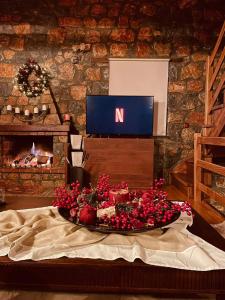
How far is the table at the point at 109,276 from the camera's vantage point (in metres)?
0.87

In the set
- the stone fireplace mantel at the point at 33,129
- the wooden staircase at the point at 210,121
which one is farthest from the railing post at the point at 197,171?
the stone fireplace mantel at the point at 33,129

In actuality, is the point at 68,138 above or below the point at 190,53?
below

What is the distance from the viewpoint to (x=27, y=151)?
4.26 metres

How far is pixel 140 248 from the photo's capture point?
3.09ft

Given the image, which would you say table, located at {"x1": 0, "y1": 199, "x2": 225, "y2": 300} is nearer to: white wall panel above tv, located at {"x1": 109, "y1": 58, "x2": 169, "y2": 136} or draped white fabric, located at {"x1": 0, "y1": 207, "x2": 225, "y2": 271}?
draped white fabric, located at {"x1": 0, "y1": 207, "x2": 225, "y2": 271}

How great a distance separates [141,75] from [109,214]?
3487mm

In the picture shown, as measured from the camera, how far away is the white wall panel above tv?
4227 mm

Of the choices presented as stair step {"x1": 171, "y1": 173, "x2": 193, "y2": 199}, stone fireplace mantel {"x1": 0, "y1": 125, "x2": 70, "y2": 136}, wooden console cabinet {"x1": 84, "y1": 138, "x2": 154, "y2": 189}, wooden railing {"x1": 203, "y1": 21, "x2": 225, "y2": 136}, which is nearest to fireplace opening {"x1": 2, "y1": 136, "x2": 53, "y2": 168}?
stone fireplace mantel {"x1": 0, "y1": 125, "x2": 70, "y2": 136}

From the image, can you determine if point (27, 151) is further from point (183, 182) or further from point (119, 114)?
point (183, 182)

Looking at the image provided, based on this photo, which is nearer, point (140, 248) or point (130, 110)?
point (140, 248)

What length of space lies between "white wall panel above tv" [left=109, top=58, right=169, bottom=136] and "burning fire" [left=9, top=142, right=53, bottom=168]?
150 centimetres

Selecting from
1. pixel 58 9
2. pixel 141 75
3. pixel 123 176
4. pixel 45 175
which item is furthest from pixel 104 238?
pixel 58 9

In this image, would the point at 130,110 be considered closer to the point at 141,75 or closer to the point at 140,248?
the point at 141,75

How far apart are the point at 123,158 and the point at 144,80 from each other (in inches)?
55.6
